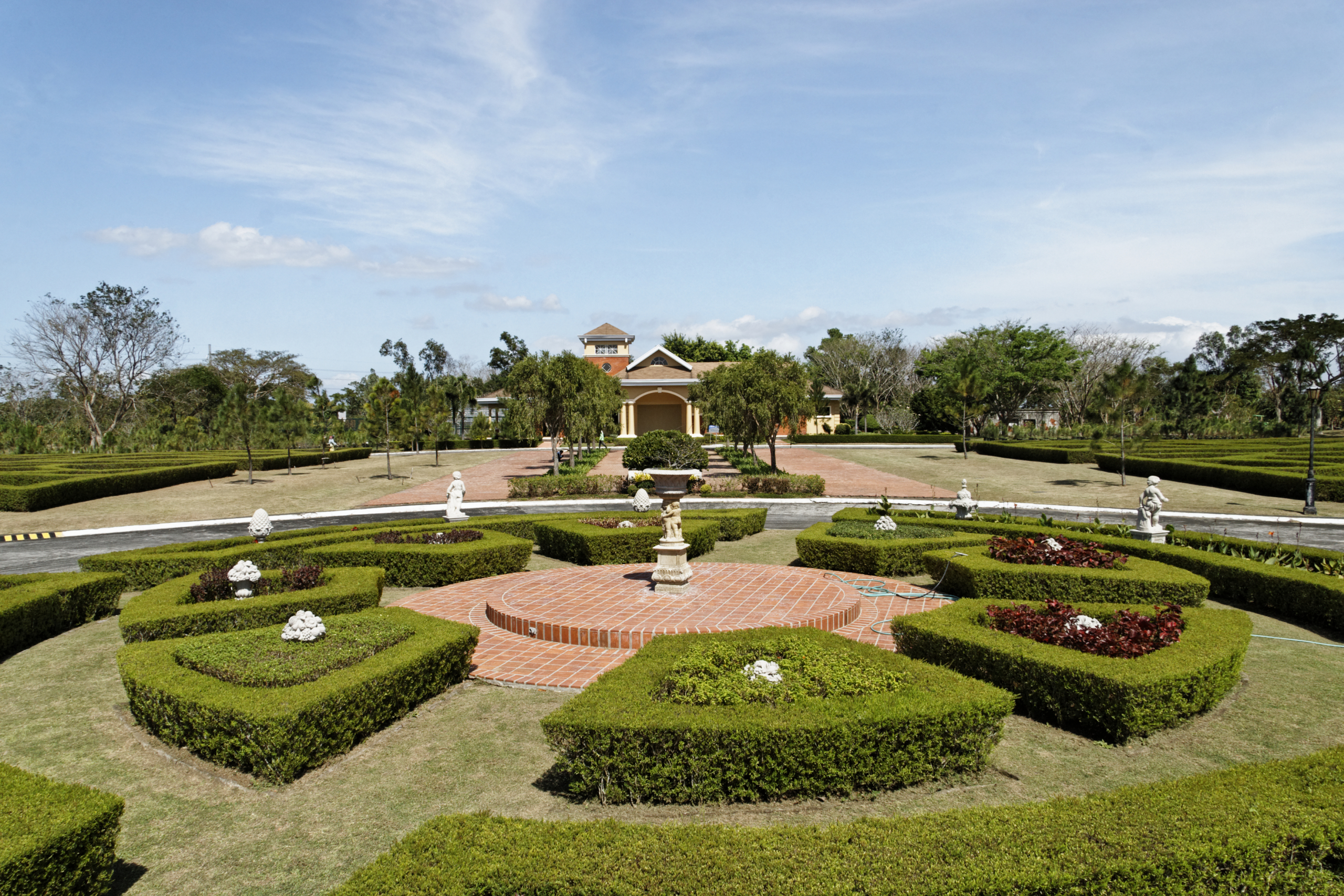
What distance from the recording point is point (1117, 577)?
9.80m

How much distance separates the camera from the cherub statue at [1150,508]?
12.8 meters

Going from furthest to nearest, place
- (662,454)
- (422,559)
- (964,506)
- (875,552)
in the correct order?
(662,454)
(964,506)
(875,552)
(422,559)

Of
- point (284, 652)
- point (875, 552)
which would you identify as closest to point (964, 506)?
point (875, 552)

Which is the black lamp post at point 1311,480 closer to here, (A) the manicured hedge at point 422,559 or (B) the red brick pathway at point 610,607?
(B) the red brick pathway at point 610,607

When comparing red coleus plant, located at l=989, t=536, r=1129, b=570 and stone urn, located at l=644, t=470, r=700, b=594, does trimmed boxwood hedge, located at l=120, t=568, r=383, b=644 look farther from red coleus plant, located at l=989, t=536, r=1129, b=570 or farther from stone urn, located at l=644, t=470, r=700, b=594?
red coleus plant, located at l=989, t=536, r=1129, b=570

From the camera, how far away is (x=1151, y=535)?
1310 centimetres

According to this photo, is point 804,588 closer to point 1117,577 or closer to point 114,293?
point 1117,577

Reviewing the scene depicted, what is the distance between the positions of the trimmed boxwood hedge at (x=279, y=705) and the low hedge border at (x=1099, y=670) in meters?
4.97

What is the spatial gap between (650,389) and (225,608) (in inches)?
1889

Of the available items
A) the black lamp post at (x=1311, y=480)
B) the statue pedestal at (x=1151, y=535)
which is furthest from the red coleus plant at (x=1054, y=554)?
the black lamp post at (x=1311, y=480)

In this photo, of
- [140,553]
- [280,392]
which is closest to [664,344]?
[280,392]

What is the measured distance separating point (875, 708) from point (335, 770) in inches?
167

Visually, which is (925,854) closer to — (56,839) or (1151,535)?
(56,839)

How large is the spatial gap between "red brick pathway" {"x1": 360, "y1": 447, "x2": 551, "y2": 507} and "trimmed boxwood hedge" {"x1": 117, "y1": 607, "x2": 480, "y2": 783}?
58.0 ft
